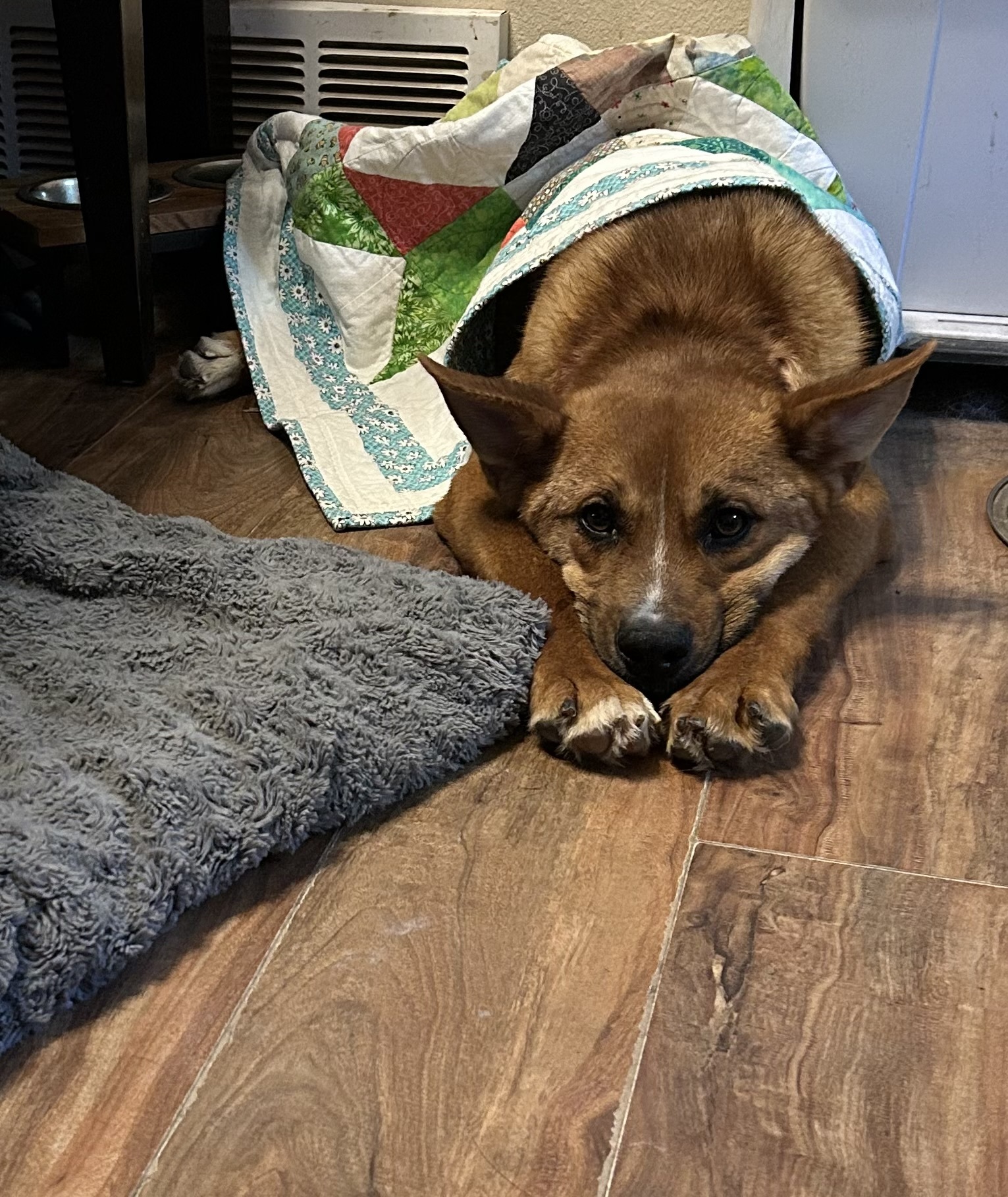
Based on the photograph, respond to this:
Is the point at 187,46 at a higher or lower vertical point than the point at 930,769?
higher

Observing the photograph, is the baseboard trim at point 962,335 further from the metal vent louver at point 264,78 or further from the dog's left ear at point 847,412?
the metal vent louver at point 264,78

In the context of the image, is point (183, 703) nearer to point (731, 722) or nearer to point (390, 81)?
point (731, 722)

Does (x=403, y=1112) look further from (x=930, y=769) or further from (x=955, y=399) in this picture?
(x=955, y=399)

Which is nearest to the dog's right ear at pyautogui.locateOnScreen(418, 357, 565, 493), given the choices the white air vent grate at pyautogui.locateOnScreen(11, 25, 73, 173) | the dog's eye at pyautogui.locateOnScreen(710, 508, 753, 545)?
the dog's eye at pyautogui.locateOnScreen(710, 508, 753, 545)

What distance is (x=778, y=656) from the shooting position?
1.81m

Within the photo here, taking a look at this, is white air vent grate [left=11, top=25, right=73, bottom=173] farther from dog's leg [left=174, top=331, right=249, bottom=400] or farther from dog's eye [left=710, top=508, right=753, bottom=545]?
dog's eye [left=710, top=508, right=753, bottom=545]

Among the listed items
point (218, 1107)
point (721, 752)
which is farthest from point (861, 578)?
point (218, 1107)

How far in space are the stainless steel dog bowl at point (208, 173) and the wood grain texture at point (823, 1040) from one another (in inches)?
95.7

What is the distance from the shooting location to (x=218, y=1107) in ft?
3.96

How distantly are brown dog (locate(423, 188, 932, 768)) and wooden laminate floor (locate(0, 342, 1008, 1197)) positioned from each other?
4.3 inches

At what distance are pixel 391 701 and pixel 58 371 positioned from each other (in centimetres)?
177

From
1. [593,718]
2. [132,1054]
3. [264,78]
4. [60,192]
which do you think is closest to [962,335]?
Result: [593,718]

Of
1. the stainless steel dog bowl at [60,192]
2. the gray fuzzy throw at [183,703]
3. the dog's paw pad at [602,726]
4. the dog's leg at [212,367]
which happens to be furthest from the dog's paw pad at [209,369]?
the dog's paw pad at [602,726]

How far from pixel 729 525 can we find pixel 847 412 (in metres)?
0.24
